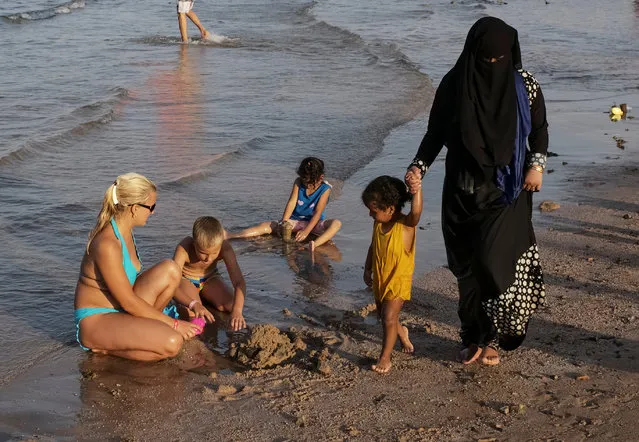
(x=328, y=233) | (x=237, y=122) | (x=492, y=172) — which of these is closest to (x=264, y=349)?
(x=492, y=172)

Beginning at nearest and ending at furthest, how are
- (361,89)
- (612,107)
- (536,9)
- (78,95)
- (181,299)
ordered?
(181,299), (612,107), (78,95), (361,89), (536,9)

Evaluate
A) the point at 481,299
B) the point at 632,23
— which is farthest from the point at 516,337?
the point at 632,23

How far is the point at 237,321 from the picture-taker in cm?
570

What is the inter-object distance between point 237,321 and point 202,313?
0.94 feet

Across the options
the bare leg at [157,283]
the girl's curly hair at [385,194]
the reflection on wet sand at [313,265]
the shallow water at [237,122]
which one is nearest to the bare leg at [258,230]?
the shallow water at [237,122]

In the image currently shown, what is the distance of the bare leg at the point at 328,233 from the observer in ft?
24.7

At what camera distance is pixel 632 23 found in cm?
2273

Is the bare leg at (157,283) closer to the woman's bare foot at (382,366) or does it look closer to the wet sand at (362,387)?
the wet sand at (362,387)

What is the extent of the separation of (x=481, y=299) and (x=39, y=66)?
13142 mm

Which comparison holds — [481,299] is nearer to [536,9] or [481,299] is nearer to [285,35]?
[285,35]

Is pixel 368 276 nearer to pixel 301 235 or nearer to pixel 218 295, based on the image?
pixel 218 295

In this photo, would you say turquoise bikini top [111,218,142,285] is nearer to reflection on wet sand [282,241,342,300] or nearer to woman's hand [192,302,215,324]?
woman's hand [192,302,215,324]

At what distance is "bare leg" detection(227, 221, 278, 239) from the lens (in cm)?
786

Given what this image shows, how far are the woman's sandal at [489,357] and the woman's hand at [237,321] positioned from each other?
1.52 meters
